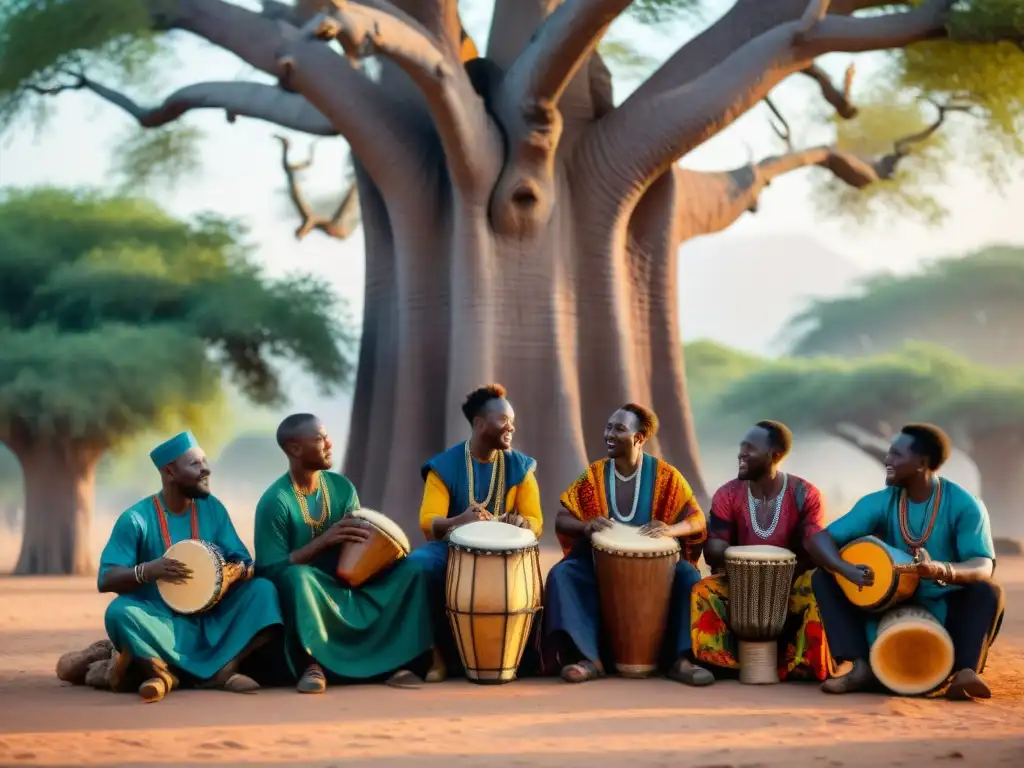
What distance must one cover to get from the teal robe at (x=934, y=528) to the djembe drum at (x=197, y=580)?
9.40 feet

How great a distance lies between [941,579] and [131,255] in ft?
42.4

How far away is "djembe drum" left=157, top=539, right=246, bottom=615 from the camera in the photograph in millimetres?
6875

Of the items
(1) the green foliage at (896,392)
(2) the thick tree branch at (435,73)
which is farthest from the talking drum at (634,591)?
(1) the green foliage at (896,392)

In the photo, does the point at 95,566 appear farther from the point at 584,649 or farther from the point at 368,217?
the point at 584,649

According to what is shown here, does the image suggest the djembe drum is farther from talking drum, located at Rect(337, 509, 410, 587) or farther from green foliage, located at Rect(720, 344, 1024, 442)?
green foliage, located at Rect(720, 344, 1024, 442)

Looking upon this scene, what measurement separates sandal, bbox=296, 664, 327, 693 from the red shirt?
6.76 feet

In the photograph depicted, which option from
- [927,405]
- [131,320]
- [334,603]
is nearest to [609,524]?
[334,603]

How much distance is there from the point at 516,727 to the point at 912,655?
6.40 feet

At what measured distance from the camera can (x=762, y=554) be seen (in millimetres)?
7180

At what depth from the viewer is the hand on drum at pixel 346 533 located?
23.5ft

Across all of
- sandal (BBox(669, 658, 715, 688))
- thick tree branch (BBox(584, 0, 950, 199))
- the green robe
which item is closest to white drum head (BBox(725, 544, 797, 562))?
sandal (BBox(669, 658, 715, 688))

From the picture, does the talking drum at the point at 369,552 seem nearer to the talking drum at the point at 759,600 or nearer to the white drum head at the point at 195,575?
the white drum head at the point at 195,575

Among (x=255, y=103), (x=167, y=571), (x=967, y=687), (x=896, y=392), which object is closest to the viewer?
(x=967, y=687)

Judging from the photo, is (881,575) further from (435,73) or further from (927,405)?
(927,405)
